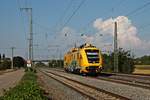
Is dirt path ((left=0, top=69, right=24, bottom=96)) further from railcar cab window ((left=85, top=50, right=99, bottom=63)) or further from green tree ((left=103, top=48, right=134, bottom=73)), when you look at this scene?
green tree ((left=103, top=48, right=134, bottom=73))

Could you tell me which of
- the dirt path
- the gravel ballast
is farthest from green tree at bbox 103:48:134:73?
the gravel ballast

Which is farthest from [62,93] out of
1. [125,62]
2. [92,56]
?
[125,62]

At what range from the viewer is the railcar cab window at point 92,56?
1921 inches

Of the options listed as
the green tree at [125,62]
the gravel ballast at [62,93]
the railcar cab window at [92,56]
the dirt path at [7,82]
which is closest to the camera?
the gravel ballast at [62,93]

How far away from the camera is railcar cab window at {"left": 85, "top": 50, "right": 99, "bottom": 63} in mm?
48784

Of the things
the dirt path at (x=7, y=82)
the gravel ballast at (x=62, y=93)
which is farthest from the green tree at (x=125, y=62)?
the gravel ballast at (x=62, y=93)

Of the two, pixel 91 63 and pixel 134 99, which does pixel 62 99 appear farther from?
pixel 91 63

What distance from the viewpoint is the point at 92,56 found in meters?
49.1

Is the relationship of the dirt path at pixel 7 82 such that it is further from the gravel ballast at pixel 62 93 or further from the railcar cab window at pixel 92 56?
the railcar cab window at pixel 92 56

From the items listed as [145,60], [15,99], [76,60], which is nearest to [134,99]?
[15,99]

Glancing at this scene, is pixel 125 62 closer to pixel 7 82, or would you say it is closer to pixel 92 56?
pixel 92 56

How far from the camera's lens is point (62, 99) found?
838 inches

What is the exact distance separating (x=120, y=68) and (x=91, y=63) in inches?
945

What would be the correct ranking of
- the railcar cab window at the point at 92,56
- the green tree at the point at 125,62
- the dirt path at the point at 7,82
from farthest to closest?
the green tree at the point at 125,62 → the railcar cab window at the point at 92,56 → the dirt path at the point at 7,82
